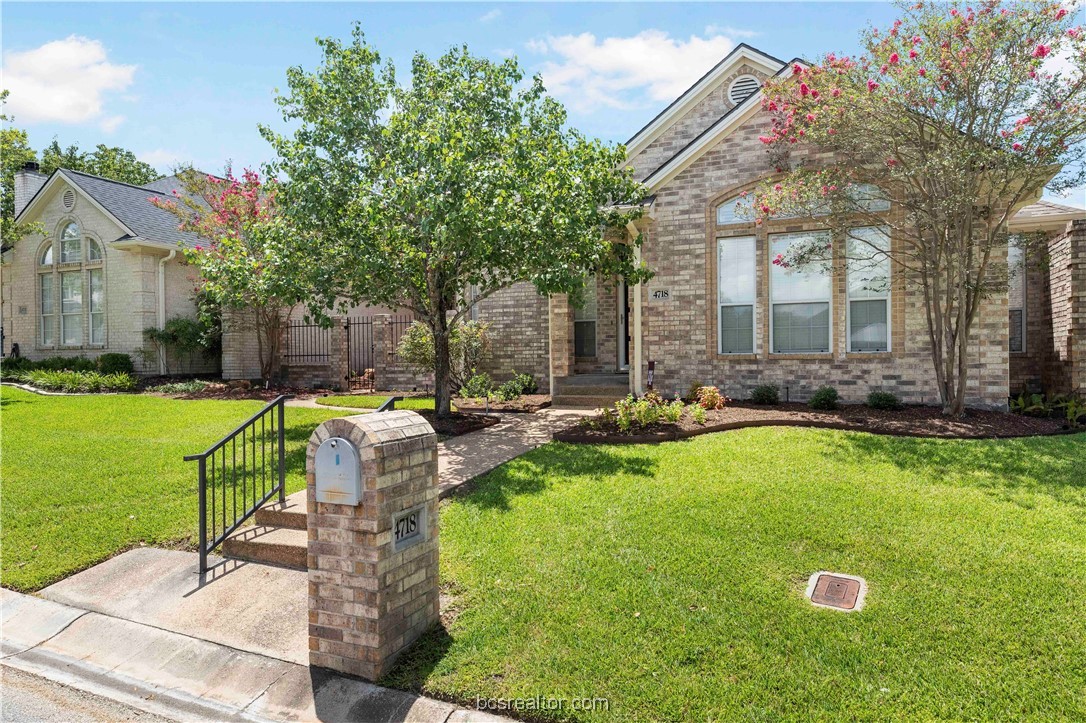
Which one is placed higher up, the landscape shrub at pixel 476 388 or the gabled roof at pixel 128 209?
the gabled roof at pixel 128 209

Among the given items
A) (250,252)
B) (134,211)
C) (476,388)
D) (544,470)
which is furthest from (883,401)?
(134,211)

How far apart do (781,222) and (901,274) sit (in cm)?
203

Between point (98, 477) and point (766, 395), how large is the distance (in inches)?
372

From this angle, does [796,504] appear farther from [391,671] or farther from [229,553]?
[229,553]

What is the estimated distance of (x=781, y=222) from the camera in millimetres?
10383

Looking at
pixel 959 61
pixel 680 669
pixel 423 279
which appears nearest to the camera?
pixel 680 669

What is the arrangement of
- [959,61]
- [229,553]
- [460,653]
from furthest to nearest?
[959,61]
[229,553]
[460,653]

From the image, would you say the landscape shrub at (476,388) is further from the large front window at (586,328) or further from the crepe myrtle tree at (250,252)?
the crepe myrtle tree at (250,252)

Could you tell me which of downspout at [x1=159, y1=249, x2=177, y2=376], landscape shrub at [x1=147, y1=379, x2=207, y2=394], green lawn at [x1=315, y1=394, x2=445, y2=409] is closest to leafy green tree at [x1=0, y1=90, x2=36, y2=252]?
downspout at [x1=159, y1=249, x2=177, y2=376]

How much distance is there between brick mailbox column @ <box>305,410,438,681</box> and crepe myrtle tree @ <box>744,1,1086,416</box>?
764 centimetres

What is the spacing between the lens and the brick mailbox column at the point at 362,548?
3.44 m

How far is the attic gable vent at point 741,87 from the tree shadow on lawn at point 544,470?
33.9ft

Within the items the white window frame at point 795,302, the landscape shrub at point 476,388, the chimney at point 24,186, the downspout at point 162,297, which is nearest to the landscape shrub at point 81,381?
the downspout at point 162,297

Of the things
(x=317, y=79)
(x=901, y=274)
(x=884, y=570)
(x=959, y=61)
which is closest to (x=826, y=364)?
(x=901, y=274)
